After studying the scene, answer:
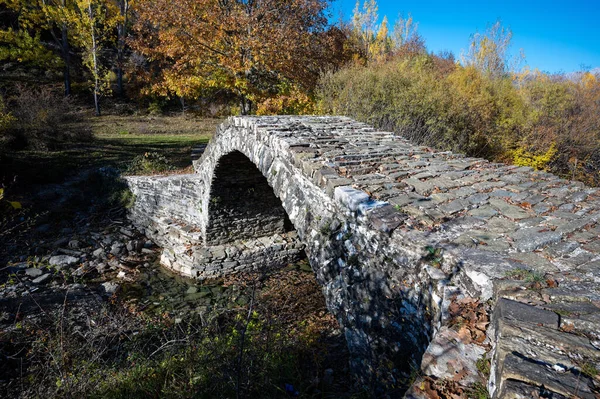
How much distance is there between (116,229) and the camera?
951 cm

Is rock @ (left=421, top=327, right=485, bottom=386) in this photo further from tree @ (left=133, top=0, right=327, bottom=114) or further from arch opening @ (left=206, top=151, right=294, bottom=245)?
tree @ (left=133, top=0, right=327, bottom=114)

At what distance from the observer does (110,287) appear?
7.28 meters

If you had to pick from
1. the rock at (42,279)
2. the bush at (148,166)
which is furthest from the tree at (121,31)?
the rock at (42,279)

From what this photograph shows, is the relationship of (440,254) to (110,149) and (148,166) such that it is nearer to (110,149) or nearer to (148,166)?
(148,166)

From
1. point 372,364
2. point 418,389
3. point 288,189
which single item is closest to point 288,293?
point 288,189

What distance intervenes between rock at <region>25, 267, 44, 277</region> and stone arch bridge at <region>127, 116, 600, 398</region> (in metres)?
5.47

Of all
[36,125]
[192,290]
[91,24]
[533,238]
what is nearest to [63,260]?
[192,290]

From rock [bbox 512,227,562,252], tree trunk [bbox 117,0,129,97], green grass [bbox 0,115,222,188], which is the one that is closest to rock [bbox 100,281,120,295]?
green grass [bbox 0,115,222,188]

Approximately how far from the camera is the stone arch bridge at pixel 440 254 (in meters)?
1.59

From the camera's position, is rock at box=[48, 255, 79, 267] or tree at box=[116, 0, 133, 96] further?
tree at box=[116, 0, 133, 96]

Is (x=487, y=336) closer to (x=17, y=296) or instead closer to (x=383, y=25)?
(x=17, y=296)

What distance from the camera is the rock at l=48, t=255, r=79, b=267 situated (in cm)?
793

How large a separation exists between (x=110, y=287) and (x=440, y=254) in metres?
7.16

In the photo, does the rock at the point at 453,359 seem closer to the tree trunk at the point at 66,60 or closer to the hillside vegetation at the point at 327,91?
the hillside vegetation at the point at 327,91
